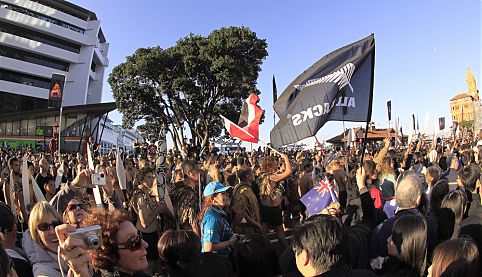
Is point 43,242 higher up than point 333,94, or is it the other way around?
point 333,94

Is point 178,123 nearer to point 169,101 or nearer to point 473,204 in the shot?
point 169,101

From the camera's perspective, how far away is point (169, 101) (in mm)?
28469

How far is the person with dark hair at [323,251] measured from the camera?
7.11 feet

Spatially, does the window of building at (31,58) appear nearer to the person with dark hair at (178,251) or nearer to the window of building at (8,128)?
the window of building at (8,128)

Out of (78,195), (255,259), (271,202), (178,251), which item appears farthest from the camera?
(271,202)

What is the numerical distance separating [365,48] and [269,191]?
262 cm

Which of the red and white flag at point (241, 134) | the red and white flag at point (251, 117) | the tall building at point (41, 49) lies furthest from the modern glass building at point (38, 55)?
the red and white flag at point (241, 134)

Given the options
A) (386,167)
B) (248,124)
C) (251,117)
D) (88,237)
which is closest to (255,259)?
(88,237)

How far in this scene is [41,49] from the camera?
5734 centimetres

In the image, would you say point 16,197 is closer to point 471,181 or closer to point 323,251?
point 323,251

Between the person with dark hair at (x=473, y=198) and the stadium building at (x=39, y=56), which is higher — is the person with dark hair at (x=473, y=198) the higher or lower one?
the lower one

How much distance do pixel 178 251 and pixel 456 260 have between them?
6.26 feet

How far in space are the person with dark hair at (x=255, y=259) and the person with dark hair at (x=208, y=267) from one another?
32 cm

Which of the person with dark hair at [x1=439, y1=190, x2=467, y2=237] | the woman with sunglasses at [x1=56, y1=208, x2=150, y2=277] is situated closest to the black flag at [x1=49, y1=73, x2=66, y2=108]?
the woman with sunglasses at [x1=56, y1=208, x2=150, y2=277]
